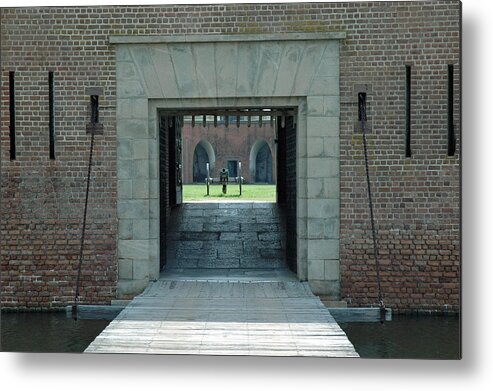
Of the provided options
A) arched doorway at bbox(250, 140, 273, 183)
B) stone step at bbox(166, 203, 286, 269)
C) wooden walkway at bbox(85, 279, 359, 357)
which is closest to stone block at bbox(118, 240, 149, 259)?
wooden walkway at bbox(85, 279, 359, 357)

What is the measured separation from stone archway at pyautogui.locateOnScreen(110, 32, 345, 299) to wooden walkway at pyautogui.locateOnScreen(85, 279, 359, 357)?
52 centimetres

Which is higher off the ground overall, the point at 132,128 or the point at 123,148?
the point at 132,128

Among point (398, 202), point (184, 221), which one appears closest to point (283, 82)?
point (398, 202)

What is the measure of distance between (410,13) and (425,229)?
7.89 feet

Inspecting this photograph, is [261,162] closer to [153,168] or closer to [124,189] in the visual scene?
[153,168]

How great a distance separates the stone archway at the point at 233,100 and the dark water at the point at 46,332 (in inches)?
27.9

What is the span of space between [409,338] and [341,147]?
2280mm

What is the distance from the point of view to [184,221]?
12359mm

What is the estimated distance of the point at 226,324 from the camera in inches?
281

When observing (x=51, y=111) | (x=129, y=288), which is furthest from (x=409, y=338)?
(x=51, y=111)

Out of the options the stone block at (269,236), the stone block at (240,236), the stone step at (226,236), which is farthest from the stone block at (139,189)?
the stone block at (269,236)

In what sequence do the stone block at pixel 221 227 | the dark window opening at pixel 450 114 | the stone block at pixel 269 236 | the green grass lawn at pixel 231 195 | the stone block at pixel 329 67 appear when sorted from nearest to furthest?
the dark window opening at pixel 450 114 → the stone block at pixel 329 67 → the stone block at pixel 269 236 → the stone block at pixel 221 227 → the green grass lawn at pixel 231 195

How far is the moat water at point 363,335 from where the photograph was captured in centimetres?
748

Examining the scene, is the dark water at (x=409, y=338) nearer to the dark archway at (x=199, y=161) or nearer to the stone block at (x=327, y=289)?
the stone block at (x=327, y=289)
